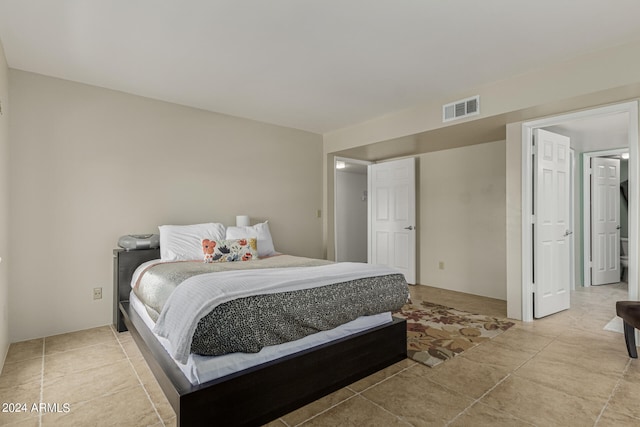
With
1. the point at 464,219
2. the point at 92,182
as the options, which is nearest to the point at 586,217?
the point at 464,219

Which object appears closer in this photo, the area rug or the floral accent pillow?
the area rug

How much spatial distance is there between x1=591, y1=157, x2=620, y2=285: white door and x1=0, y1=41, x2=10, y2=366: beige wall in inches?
283

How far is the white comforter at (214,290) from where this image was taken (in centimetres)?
163

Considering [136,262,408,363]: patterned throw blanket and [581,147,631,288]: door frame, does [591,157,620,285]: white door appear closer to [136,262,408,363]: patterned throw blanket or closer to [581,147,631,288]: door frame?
[581,147,631,288]: door frame

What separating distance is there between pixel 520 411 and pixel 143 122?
13.6ft

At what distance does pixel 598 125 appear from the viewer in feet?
12.6

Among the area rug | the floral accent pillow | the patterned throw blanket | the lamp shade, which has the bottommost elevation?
the area rug

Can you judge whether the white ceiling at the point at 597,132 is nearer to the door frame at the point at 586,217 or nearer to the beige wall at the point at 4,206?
the door frame at the point at 586,217

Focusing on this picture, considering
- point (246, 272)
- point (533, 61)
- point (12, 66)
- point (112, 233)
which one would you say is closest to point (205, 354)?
point (246, 272)

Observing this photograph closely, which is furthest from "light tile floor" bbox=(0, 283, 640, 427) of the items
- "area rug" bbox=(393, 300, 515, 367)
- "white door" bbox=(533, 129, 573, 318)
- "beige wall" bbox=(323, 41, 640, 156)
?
"beige wall" bbox=(323, 41, 640, 156)

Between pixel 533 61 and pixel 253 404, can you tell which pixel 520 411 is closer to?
pixel 253 404

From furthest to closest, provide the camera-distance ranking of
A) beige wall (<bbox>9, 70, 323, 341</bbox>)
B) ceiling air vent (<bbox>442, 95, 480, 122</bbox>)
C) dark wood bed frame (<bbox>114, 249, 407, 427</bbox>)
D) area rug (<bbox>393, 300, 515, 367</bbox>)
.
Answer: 1. ceiling air vent (<bbox>442, 95, 480, 122</bbox>)
2. beige wall (<bbox>9, 70, 323, 341</bbox>)
3. area rug (<bbox>393, 300, 515, 367</bbox>)
4. dark wood bed frame (<bbox>114, 249, 407, 427</bbox>)

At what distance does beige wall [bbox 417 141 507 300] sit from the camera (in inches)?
173

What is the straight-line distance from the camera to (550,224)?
365 cm
